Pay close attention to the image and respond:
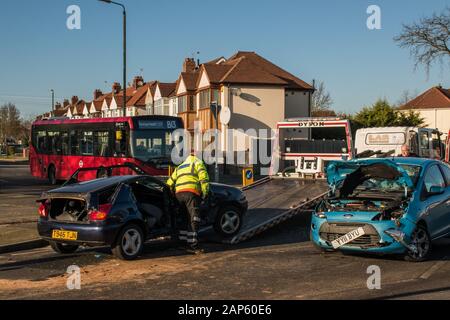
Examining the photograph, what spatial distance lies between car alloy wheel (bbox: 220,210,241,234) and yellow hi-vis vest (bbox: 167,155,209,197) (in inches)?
44.4

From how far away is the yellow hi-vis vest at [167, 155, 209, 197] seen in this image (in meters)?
10.1

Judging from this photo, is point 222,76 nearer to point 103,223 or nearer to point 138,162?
point 138,162

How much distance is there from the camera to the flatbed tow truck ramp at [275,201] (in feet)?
36.6

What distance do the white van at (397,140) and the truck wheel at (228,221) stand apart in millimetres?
7411

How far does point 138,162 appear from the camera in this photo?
1994 cm

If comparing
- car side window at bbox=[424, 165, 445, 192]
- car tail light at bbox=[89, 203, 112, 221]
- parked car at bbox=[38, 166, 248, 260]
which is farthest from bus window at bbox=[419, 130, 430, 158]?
car tail light at bbox=[89, 203, 112, 221]

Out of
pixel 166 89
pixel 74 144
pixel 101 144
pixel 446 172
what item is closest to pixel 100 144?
pixel 101 144

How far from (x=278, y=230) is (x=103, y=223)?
4.83 metres

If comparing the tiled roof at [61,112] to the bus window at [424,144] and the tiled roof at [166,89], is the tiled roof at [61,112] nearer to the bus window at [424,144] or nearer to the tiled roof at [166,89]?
the tiled roof at [166,89]

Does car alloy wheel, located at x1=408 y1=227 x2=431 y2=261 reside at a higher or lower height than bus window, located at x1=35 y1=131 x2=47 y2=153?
lower

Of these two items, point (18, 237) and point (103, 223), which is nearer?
point (103, 223)

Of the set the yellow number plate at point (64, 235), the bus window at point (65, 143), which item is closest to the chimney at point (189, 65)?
the bus window at point (65, 143)

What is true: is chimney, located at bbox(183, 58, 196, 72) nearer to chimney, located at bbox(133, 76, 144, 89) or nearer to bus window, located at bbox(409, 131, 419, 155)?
chimney, located at bbox(133, 76, 144, 89)
